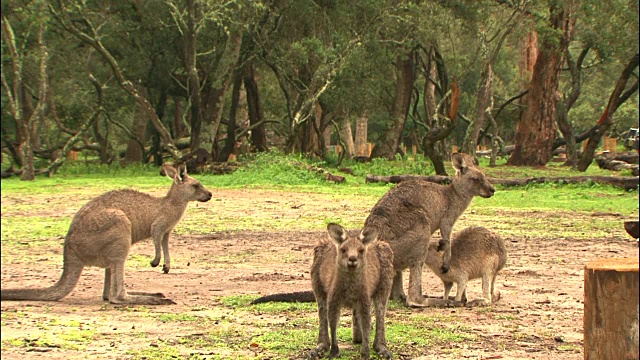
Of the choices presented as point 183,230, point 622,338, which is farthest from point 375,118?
point 622,338

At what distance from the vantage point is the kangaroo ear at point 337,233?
582 cm

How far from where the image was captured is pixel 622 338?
476cm

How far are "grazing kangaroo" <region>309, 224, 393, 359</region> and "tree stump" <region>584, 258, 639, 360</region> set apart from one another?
135 centimetres

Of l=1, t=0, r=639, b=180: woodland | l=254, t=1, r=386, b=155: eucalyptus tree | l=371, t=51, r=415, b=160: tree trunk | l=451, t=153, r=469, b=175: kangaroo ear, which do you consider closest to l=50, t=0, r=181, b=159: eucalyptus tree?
l=1, t=0, r=639, b=180: woodland

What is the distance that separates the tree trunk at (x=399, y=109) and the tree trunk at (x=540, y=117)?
4.89 m

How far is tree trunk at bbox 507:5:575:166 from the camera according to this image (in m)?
27.9

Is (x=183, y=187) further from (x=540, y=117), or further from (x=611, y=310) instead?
(x=540, y=117)

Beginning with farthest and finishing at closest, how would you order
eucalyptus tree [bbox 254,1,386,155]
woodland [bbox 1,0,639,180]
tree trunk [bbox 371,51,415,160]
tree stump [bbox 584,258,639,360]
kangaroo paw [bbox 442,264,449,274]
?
tree trunk [bbox 371,51,415,160], eucalyptus tree [bbox 254,1,386,155], woodland [bbox 1,0,639,180], kangaroo paw [bbox 442,264,449,274], tree stump [bbox 584,258,639,360]

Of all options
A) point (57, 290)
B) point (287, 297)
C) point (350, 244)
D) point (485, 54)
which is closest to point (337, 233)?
point (350, 244)

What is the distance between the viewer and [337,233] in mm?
5859

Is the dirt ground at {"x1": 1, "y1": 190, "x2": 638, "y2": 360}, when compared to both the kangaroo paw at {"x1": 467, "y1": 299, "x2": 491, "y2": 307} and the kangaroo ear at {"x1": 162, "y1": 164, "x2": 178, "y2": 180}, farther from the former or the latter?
the kangaroo ear at {"x1": 162, "y1": 164, "x2": 178, "y2": 180}

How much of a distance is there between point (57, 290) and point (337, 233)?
2884 millimetres

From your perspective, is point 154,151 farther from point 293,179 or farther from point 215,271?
point 215,271

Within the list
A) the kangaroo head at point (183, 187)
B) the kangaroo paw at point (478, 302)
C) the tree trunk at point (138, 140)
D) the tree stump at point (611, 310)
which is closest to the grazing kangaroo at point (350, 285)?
the tree stump at point (611, 310)
